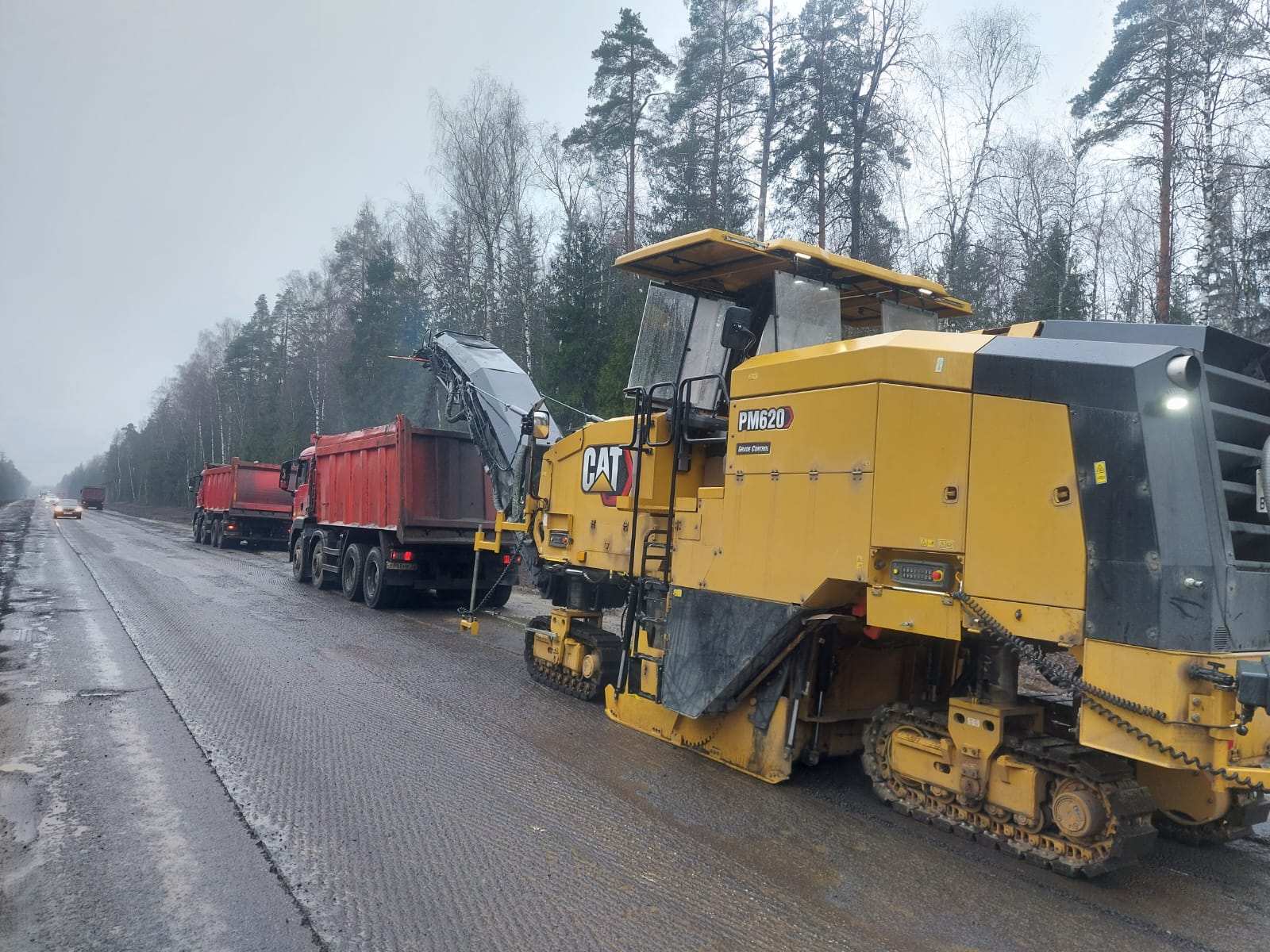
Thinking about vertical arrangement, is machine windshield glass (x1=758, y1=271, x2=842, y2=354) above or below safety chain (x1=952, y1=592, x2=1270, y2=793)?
above

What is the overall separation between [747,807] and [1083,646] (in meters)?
2.05

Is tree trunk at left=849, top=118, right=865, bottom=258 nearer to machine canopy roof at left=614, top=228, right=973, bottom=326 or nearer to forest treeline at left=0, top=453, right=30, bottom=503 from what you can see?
machine canopy roof at left=614, top=228, right=973, bottom=326

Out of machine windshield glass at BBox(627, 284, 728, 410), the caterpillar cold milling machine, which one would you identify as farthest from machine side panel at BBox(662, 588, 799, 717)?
machine windshield glass at BBox(627, 284, 728, 410)

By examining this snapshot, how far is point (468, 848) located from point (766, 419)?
9.10 feet

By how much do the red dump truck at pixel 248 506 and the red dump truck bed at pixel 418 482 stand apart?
42.8 ft

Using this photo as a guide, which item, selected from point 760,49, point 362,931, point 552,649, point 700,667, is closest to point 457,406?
point 552,649

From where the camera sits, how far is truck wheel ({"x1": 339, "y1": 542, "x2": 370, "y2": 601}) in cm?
1379

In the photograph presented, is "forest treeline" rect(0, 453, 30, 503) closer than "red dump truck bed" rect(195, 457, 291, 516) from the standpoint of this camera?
No

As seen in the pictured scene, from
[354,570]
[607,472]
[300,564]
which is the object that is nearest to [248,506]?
[300,564]

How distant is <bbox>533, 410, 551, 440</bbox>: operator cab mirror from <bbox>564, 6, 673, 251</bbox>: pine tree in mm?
16664

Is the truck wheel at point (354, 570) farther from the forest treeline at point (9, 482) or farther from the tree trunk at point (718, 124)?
the forest treeline at point (9, 482)

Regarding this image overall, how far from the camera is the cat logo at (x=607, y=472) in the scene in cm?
668

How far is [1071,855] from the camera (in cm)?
407

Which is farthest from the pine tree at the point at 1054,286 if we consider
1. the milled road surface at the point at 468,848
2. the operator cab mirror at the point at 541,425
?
the milled road surface at the point at 468,848
